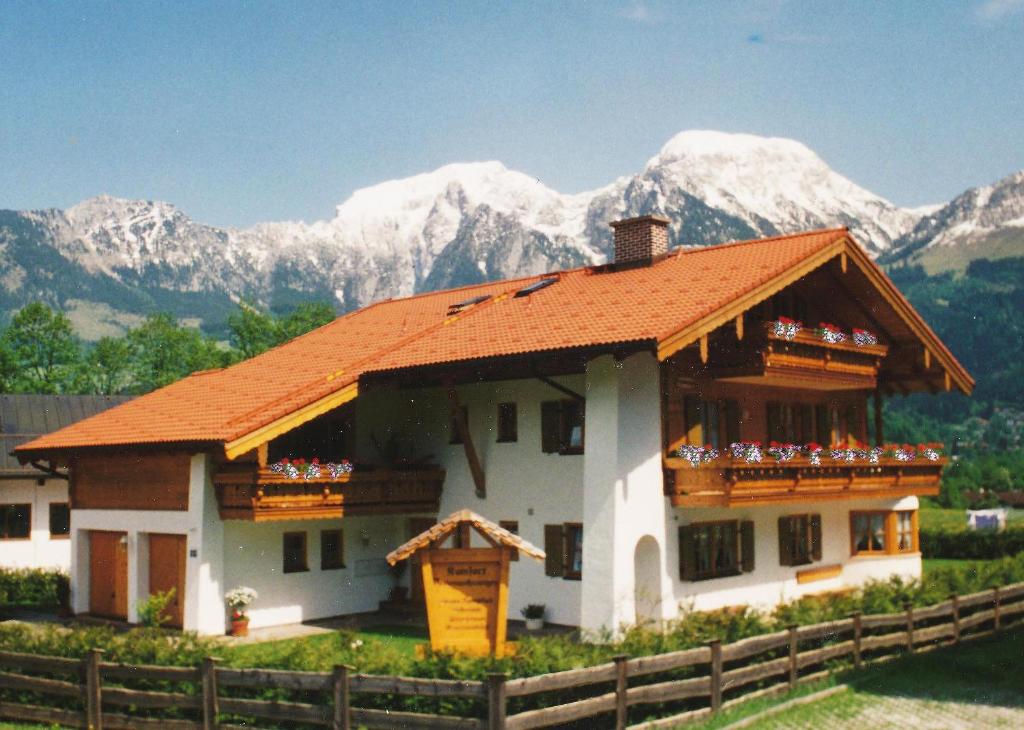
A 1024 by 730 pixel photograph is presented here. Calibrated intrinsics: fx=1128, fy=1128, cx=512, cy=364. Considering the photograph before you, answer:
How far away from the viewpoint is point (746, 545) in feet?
84.6

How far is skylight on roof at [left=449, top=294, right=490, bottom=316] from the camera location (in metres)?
29.9

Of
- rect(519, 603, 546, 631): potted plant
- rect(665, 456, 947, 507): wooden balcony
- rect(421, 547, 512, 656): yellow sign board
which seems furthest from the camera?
rect(519, 603, 546, 631): potted plant

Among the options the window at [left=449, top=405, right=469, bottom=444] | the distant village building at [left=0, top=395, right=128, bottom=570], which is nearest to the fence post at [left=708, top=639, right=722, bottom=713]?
the window at [left=449, top=405, right=469, bottom=444]

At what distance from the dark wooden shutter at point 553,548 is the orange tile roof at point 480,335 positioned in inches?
164

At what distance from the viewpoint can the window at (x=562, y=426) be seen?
950 inches

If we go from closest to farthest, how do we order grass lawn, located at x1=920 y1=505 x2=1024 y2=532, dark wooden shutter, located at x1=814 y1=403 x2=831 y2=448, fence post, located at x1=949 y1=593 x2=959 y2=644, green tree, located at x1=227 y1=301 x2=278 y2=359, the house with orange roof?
fence post, located at x1=949 y1=593 x2=959 y2=644
the house with orange roof
dark wooden shutter, located at x1=814 y1=403 x2=831 y2=448
grass lawn, located at x1=920 y1=505 x2=1024 y2=532
green tree, located at x1=227 y1=301 x2=278 y2=359

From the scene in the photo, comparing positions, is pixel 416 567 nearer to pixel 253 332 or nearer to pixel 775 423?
pixel 775 423

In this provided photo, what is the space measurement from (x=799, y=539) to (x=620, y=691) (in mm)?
14824

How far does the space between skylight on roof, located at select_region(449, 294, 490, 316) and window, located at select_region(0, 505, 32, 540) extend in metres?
16.2

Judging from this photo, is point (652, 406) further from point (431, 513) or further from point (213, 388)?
point (213, 388)

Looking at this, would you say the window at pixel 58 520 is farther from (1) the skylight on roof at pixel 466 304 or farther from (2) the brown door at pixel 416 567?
(1) the skylight on roof at pixel 466 304

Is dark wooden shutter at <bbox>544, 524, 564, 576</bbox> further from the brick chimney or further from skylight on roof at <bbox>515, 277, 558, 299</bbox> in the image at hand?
the brick chimney

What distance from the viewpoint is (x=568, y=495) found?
78.8 ft

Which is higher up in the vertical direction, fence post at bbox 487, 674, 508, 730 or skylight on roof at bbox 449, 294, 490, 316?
skylight on roof at bbox 449, 294, 490, 316
